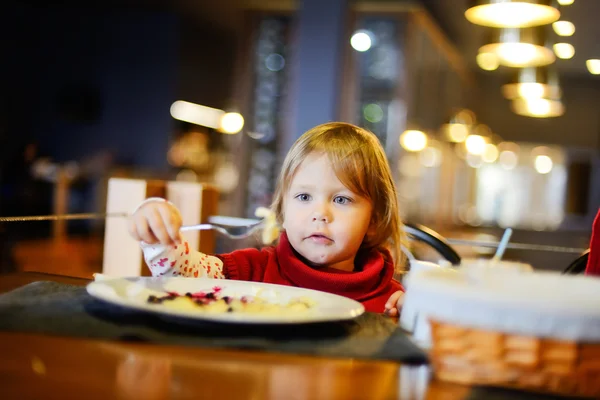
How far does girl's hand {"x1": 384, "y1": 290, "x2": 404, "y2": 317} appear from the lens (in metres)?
1.10

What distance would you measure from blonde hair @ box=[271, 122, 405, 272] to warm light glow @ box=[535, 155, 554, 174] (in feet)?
35.3

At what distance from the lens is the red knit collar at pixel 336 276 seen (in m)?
1.22

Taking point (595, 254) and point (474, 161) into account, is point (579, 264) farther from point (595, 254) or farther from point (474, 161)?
point (474, 161)

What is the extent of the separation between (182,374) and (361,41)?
5695 mm

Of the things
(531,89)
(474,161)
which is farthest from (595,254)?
(474,161)

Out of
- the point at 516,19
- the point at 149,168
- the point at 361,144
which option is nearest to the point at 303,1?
the point at 516,19

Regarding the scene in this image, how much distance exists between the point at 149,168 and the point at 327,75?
5.16 meters

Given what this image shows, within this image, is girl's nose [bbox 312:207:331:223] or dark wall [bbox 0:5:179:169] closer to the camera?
girl's nose [bbox 312:207:331:223]

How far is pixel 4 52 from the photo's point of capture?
9.37 metres

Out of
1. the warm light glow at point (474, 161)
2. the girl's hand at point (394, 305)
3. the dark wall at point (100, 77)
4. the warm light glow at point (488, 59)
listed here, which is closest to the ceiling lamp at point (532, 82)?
the warm light glow at point (488, 59)

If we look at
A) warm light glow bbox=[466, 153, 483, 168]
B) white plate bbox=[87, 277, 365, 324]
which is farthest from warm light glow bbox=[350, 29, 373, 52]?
warm light glow bbox=[466, 153, 483, 168]

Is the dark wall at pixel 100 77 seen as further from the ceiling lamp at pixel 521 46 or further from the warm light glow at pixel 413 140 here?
the ceiling lamp at pixel 521 46

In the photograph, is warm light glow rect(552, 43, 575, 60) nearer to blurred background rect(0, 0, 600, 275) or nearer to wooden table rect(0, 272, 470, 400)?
blurred background rect(0, 0, 600, 275)

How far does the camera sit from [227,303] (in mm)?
863
